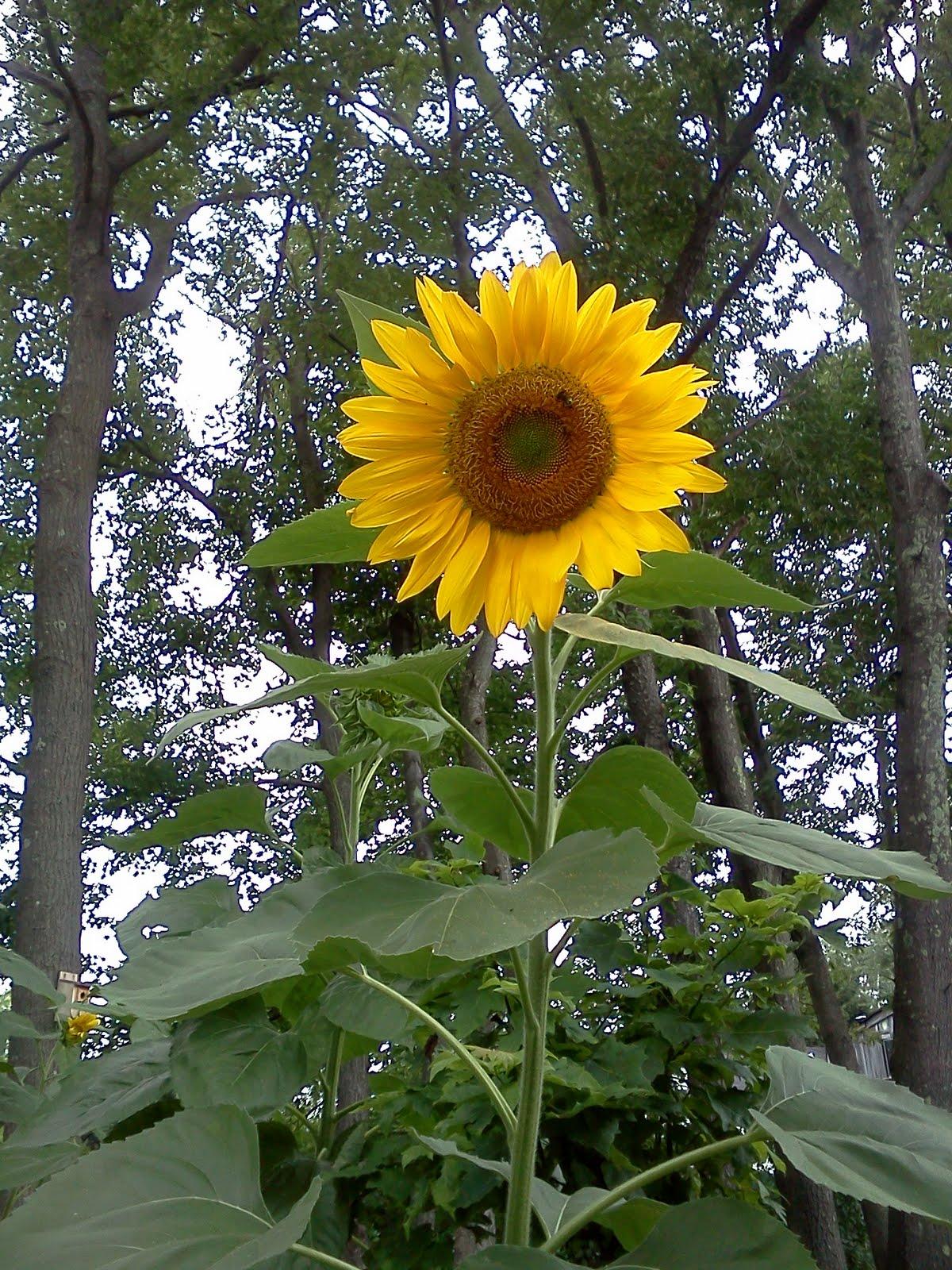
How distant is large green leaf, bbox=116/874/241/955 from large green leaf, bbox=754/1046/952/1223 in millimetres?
776

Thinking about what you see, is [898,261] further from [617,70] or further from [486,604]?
[486,604]

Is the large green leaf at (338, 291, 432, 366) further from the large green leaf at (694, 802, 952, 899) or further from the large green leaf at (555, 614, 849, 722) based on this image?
the large green leaf at (694, 802, 952, 899)

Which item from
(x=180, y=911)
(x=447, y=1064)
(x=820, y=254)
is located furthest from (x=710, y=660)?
(x=820, y=254)

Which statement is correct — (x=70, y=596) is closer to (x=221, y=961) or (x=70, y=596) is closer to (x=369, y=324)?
(x=369, y=324)

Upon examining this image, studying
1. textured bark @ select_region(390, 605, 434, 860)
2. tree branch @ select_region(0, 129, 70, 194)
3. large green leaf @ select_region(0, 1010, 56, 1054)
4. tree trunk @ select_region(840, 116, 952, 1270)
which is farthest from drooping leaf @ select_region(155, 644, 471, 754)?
tree branch @ select_region(0, 129, 70, 194)

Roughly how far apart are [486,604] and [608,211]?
30.3ft

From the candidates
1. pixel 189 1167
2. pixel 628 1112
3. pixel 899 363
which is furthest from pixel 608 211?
pixel 189 1167

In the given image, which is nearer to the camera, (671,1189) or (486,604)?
(486,604)

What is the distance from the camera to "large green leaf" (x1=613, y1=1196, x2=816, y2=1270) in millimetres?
968

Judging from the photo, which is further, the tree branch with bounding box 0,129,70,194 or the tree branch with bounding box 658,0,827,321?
the tree branch with bounding box 0,129,70,194

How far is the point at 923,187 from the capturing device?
983 centimetres

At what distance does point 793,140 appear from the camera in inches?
410

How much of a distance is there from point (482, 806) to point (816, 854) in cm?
38

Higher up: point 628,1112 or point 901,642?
point 901,642
